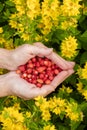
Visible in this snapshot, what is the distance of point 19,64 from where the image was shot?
2.59m

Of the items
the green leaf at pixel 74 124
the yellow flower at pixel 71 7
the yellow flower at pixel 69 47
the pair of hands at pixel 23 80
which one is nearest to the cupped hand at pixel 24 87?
the pair of hands at pixel 23 80

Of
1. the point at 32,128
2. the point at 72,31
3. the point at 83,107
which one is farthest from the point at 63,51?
the point at 32,128

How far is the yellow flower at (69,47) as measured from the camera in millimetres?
2514

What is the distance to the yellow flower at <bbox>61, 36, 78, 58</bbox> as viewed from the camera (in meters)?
2.51

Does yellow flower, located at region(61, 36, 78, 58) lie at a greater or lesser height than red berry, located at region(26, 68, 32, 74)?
greater

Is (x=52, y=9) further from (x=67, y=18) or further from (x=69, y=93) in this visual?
(x=69, y=93)

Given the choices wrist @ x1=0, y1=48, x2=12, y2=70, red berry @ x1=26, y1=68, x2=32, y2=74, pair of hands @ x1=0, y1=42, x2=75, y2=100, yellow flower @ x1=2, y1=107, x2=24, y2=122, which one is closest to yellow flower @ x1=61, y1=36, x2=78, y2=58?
pair of hands @ x1=0, y1=42, x2=75, y2=100

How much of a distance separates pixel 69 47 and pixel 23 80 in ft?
1.09

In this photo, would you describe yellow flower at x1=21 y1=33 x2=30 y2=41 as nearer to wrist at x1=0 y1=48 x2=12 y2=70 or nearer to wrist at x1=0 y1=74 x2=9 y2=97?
wrist at x1=0 y1=48 x2=12 y2=70

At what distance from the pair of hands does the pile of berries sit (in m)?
0.03

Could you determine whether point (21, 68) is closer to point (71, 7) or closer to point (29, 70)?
point (29, 70)

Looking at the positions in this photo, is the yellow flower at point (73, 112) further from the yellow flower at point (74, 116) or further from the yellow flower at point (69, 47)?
the yellow flower at point (69, 47)

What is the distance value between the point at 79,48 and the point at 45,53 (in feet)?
1.22

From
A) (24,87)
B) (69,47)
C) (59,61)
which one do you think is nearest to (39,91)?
(24,87)
